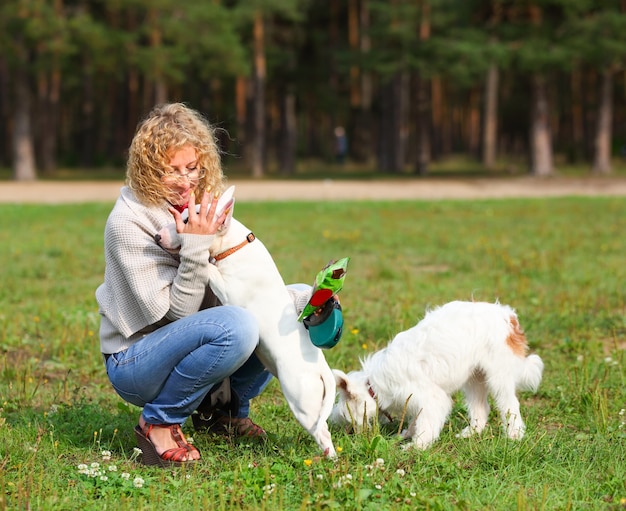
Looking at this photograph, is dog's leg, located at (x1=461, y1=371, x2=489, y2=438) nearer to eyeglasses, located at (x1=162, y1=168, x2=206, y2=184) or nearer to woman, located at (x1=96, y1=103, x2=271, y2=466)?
woman, located at (x1=96, y1=103, x2=271, y2=466)

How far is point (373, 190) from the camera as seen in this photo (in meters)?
25.1

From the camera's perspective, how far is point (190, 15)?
29312 millimetres

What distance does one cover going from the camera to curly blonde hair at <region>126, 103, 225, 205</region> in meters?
3.99

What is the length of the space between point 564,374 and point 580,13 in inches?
949

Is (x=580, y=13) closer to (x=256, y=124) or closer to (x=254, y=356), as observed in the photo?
(x=256, y=124)

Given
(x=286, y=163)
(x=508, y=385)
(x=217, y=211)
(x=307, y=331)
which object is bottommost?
Answer: (x=286, y=163)

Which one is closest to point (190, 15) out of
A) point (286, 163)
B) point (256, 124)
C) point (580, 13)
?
point (256, 124)

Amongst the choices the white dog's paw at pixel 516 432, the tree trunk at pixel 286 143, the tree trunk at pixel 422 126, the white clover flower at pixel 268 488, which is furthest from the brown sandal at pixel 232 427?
the tree trunk at pixel 286 143

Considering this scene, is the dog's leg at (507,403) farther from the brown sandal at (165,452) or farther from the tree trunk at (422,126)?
the tree trunk at (422,126)

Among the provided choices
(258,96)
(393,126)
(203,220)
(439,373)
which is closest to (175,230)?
(203,220)

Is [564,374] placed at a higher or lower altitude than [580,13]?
lower

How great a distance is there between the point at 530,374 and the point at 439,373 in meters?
0.55

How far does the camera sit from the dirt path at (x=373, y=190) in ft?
76.6

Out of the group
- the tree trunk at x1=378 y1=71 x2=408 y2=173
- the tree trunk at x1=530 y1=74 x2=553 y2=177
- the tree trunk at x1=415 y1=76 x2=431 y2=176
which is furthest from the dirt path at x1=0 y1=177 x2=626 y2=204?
the tree trunk at x1=378 y1=71 x2=408 y2=173
